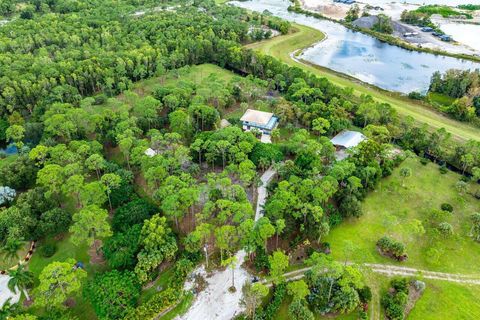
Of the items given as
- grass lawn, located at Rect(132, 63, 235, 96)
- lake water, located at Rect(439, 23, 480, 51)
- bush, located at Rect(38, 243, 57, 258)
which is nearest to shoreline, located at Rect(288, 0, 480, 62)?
lake water, located at Rect(439, 23, 480, 51)

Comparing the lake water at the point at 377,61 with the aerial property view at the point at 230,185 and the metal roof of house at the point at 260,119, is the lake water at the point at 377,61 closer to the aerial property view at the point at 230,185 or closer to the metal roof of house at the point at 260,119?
the aerial property view at the point at 230,185

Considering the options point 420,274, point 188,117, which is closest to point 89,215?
point 188,117

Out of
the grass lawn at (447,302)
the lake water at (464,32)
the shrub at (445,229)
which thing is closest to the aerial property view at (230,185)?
the grass lawn at (447,302)

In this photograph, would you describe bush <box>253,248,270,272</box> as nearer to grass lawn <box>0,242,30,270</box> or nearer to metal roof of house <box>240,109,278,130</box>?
grass lawn <box>0,242,30,270</box>

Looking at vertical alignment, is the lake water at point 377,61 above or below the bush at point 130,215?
above

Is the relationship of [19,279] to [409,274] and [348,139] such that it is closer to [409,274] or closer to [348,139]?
[409,274]

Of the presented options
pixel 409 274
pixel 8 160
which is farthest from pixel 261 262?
pixel 8 160
